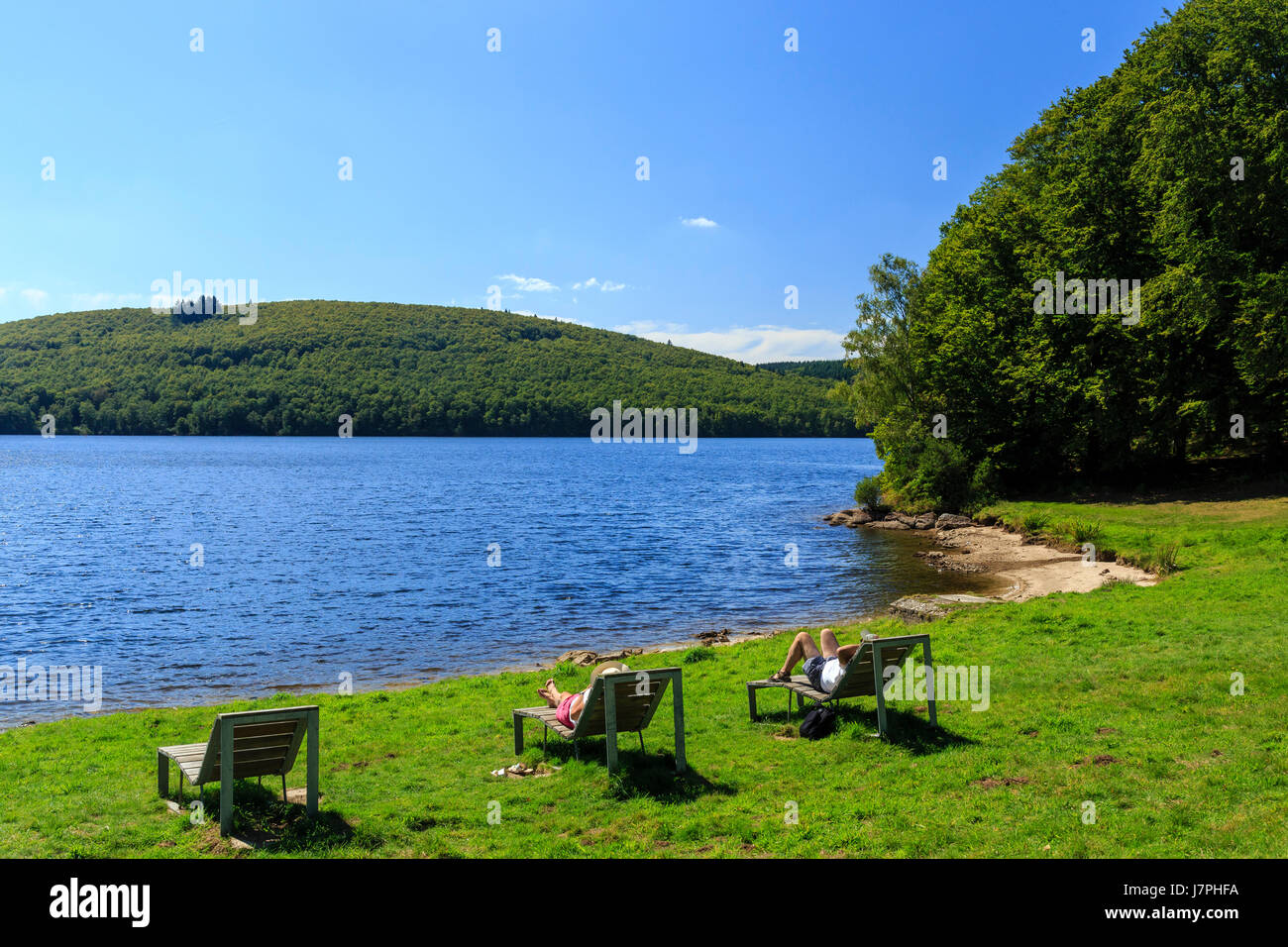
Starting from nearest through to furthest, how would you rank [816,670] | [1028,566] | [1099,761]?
1. [1099,761]
2. [816,670]
3. [1028,566]

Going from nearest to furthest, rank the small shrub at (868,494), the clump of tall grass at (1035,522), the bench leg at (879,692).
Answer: the bench leg at (879,692), the clump of tall grass at (1035,522), the small shrub at (868,494)

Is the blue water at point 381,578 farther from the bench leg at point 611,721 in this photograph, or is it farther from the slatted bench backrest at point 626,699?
the bench leg at point 611,721

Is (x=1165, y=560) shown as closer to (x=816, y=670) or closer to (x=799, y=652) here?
(x=799, y=652)

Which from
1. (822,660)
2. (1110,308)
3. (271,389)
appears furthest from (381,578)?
(271,389)

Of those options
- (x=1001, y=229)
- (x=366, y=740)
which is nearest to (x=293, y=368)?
(x=1001, y=229)

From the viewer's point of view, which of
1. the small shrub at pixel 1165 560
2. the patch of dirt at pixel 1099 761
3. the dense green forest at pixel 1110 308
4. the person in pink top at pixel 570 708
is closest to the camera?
the patch of dirt at pixel 1099 761

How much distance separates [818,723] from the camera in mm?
10094

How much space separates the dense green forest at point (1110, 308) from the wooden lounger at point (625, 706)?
3404 centimetres

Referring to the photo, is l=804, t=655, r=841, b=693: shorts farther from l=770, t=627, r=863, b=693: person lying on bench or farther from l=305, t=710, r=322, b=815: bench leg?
l=305, t=710, r=322, b=815: bench leg

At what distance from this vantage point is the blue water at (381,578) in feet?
67.9

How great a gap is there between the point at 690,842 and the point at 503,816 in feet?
6.39

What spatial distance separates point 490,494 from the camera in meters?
70.6

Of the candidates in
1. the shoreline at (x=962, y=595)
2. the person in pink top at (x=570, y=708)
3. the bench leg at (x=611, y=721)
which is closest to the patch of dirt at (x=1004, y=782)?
the bench leg at (x=611, y=721)

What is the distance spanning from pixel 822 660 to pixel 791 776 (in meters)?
2.52
